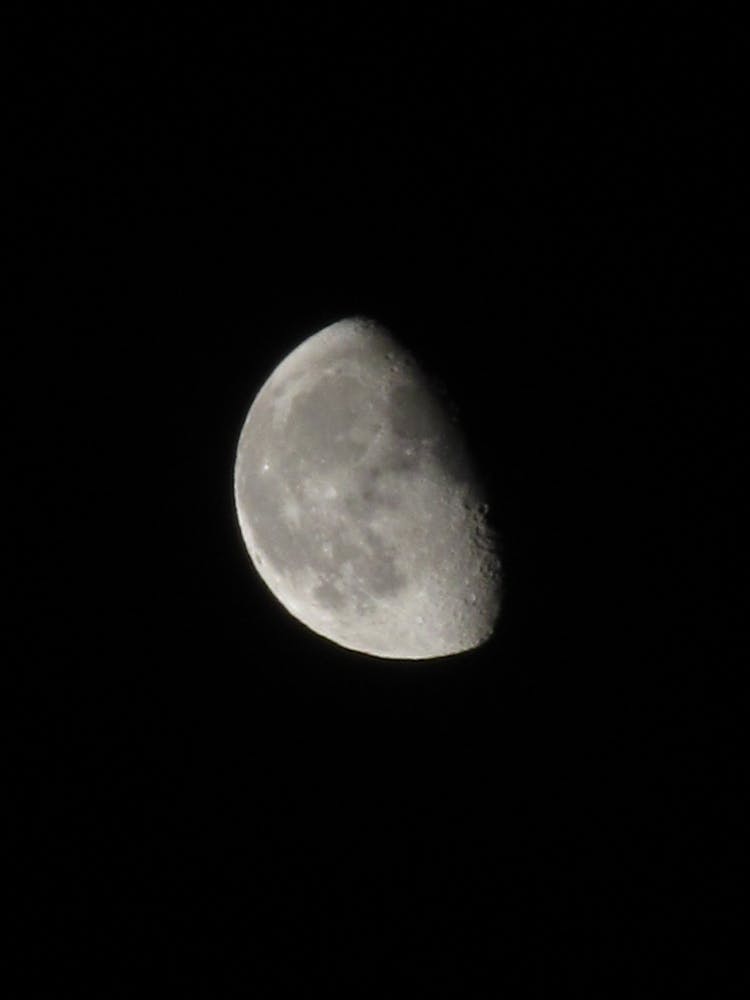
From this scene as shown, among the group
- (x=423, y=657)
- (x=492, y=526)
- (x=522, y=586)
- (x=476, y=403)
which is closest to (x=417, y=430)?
(x=476, y=403)

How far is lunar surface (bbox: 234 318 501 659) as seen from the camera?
3.34 metres

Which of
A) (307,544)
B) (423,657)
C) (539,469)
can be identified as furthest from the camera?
(423,657)

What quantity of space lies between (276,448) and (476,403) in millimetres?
800

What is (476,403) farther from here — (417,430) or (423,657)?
(423,657)

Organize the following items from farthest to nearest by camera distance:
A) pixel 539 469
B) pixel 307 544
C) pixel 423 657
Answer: pixel 423 657 < pixel 307 544 < pixel 539 469

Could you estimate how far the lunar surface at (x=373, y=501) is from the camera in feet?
11.0

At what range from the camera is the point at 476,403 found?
11.0 feet

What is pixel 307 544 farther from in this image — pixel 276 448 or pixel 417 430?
pixel 417 430

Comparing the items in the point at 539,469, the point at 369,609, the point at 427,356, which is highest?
the point at 427,356

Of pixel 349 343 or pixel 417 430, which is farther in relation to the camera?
pixel 349 343

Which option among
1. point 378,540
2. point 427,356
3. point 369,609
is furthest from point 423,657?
point 427,356

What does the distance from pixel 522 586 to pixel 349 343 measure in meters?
1.16

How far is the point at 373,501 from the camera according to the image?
3.34m

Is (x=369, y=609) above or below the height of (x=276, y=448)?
below
